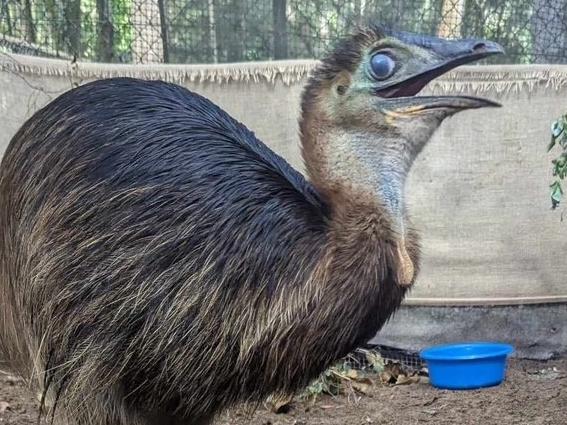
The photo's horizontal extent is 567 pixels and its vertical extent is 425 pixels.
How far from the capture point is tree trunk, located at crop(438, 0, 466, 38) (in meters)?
3.88

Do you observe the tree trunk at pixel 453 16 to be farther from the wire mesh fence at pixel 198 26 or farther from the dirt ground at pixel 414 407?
the dirt ground at pixel 414 407

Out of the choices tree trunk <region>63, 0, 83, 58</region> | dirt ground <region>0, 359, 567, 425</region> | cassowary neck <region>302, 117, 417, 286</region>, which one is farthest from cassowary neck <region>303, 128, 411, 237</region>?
tree trunk <region>63, 0, 83, 58</region>

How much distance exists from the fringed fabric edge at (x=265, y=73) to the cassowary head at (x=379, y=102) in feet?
5.35

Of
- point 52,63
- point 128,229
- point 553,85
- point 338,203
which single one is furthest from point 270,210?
point 553,85

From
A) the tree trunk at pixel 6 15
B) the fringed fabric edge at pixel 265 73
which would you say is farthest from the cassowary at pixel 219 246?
the tree trunk at pixel 6 15

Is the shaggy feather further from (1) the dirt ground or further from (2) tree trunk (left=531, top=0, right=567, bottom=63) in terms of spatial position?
(2) tree trunk (left=531, top=0, right=567, bottom=63)

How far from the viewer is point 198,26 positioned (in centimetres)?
391

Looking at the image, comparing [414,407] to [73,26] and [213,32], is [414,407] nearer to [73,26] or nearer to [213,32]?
[213,32]

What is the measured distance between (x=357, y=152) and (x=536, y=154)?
2.13 m

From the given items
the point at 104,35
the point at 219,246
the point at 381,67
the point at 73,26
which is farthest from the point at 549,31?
the point at 219,246

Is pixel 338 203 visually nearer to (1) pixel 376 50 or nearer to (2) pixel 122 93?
(1) pixel 376 50

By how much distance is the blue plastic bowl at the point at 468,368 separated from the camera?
12.2 feet

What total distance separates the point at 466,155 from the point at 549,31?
Result: 0.69m

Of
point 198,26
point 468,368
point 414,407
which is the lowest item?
point 414,407
